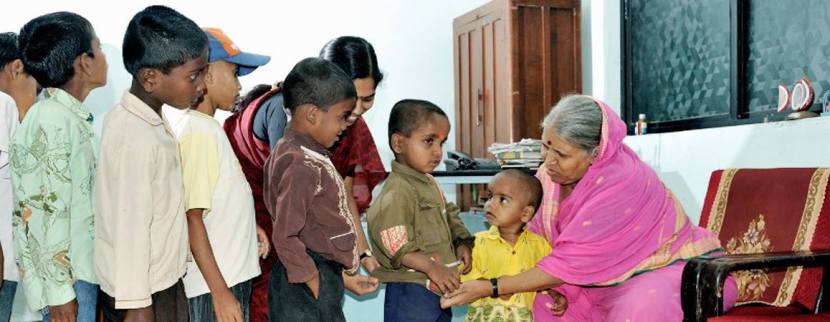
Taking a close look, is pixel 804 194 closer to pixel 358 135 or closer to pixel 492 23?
pixel 358 135

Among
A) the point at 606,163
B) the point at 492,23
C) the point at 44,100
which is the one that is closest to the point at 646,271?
the point at 606,163

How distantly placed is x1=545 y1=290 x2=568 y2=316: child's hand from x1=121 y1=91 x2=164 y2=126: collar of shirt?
1271mm

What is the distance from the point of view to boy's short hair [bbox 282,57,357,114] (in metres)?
1.83

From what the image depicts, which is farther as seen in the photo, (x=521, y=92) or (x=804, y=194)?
(x=521, y=92)

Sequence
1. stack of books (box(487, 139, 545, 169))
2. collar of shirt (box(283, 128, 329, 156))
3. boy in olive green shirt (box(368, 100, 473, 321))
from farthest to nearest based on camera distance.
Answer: stack of books (box(487, 139, 545, 169)) < boy in olive green shirt (box(368, 100, 473, 321)) < collar of shirt (box(283, 128, 329, 156))

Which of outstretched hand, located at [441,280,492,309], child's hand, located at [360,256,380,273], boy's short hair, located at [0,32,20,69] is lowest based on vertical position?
outstretched hand, located at [441,280,492,309]

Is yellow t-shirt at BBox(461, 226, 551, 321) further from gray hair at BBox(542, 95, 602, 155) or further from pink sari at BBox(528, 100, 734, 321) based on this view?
gray hair at BBox(542, 95, 602, 155)

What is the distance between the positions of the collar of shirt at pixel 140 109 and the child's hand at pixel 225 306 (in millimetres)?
383

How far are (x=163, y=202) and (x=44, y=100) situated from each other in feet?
1.31

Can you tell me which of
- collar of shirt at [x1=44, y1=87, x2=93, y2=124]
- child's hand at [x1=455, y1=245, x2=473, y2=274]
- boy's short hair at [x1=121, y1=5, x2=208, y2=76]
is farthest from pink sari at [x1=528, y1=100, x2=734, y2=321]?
collar of shirt at [x1=44, y1=87, x2=93, y2=124]

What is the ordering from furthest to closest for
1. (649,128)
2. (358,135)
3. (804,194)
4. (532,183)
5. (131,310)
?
(649,128), (358,135), (532,183), (804,194), (131,310)

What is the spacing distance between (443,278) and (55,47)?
1110 millimetres

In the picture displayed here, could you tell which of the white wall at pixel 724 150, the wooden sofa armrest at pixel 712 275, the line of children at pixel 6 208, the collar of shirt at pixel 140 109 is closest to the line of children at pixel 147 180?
the collar of shirt at pixel 140 109

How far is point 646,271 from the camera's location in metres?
2.11
